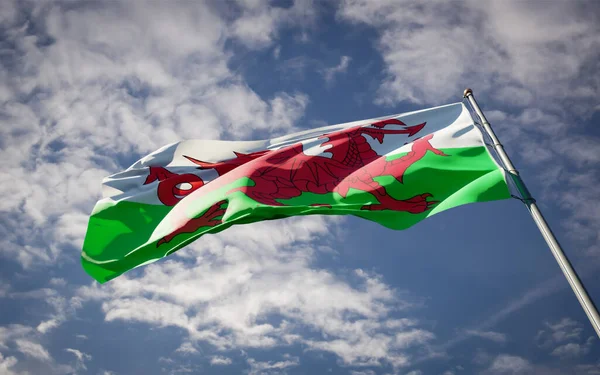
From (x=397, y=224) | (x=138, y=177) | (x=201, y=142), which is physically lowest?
(x=397, y=224)

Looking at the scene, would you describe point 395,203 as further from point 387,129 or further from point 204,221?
point 204,221

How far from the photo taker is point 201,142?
14594 millimetres

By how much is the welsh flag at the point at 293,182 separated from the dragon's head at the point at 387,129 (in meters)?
0.03

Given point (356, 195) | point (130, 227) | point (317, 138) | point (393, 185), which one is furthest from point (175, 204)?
point (393, 185)

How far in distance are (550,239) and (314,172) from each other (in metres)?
5.99

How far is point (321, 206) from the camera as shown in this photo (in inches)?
435

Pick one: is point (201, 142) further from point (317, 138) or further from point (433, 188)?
point (433, 188)

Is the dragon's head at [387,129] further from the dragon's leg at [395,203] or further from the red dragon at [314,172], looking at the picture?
the dragon's leg at [395,203]

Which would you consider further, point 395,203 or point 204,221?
point 204,221

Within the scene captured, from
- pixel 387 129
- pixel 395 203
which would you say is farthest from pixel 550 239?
pixel 387 129

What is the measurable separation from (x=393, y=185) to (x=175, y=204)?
601 centimetres

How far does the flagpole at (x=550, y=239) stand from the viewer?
7.26m

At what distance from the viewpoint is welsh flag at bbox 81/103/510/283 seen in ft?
35.7

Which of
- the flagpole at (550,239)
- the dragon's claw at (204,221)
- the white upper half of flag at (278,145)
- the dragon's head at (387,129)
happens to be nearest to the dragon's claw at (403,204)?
the white upper half of flag at (278,145)
